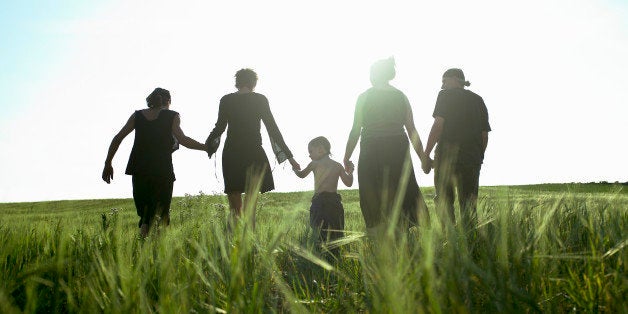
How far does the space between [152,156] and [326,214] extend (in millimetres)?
2135

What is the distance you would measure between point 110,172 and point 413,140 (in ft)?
11.6

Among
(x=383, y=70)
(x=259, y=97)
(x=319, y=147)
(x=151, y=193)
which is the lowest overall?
(x=151, y=193)

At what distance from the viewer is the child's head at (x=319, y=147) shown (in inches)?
238

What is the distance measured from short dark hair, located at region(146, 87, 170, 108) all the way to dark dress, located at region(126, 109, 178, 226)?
12cm

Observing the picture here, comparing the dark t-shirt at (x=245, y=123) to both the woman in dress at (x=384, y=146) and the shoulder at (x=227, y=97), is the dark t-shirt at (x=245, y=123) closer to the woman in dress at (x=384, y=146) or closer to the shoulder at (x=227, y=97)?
the shoulder at (x=227, y=97)

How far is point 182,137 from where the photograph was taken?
6234 mm

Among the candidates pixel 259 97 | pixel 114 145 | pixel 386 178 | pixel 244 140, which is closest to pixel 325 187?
pixel 386 178

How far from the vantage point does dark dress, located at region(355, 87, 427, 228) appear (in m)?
5.41

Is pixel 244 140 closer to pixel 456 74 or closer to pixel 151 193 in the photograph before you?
pixel 151 193

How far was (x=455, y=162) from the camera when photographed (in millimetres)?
5984

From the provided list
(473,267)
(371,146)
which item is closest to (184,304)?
(473,267)

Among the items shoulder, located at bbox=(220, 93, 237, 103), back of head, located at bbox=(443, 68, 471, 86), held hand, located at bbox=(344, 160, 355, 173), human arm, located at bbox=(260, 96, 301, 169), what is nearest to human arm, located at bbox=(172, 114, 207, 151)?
shoulder, located at bbox=(220, 93, 237, 103)

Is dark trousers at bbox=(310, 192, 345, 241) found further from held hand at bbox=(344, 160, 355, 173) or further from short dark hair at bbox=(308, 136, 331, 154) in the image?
short dark hair at bbox=(308, 136, 331, 154)

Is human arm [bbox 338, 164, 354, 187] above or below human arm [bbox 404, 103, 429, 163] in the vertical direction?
below
